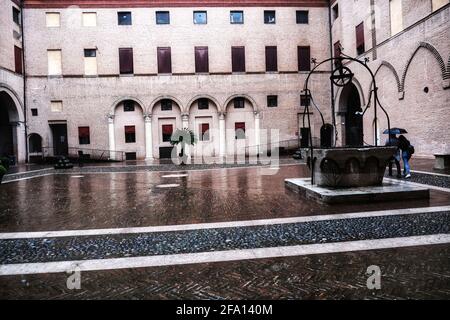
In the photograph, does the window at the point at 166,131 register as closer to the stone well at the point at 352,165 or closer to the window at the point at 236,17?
the window at the point at 236,17

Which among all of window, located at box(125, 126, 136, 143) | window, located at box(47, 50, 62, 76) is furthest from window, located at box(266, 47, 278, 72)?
window, located at box(47, 50, 62, 76)

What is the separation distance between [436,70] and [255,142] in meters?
14.5

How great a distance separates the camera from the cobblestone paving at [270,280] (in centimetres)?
299

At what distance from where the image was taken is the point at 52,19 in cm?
2594

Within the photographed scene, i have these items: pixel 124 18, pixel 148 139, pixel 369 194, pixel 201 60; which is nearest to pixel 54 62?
pixel 124 18

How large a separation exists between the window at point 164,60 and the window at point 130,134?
552cm

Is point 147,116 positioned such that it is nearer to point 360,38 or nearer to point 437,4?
point 360,38

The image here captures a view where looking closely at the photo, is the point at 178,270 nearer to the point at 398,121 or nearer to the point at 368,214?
the point at 368,214

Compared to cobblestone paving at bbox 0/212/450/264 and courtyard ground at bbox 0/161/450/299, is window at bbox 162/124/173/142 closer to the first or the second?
courtyard ground at bbox 0/161/450/299

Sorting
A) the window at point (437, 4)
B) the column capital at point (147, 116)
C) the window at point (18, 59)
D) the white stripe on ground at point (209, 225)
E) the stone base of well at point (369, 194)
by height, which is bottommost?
the white stripe on ground at point (209, 225)

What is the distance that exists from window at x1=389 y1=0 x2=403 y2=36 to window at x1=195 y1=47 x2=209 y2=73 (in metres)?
14.1

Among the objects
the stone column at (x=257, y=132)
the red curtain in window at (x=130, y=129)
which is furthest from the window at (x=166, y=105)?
the stone column at (x=257, y=132)

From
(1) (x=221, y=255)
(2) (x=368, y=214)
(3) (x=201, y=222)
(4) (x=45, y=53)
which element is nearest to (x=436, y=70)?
(2) (x=368, y=214)

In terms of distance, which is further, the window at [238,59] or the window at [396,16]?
the window at [238,59]
